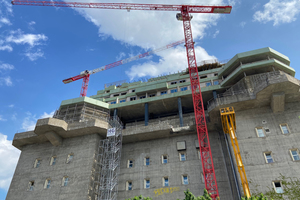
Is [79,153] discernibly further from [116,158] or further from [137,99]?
[137,99]

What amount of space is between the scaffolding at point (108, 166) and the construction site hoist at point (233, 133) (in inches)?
703

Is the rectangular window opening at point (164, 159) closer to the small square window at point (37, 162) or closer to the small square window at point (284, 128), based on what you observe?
the small square window at point (284, 128)

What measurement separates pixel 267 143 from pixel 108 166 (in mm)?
25359

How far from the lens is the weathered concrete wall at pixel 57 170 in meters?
36.2

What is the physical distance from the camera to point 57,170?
39.0 metres

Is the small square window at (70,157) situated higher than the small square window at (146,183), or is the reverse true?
the small square window at (70,157)

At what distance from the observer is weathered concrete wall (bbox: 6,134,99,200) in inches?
1427

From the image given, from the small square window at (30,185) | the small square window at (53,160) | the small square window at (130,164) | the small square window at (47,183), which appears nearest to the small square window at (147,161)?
the small square window at (130,164)

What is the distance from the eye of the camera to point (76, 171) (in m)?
37.6

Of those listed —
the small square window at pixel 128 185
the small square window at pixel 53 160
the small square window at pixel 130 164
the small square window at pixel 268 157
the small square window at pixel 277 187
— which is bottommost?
the small square window at pixel 277 187

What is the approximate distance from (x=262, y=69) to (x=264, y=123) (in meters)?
10.8

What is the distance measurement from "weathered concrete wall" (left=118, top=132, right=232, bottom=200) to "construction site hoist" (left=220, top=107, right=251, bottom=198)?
3.92 m

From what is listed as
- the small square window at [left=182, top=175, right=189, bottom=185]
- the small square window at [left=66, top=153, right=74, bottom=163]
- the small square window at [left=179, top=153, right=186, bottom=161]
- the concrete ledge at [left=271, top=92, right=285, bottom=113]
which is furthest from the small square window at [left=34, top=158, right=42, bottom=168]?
the concrete ledge at [left=271, top=92, right=285, bottom=113]

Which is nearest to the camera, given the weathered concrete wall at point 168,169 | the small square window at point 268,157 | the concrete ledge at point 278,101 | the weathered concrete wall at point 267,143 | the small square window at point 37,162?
the weathered concrete wall at point 267,143
